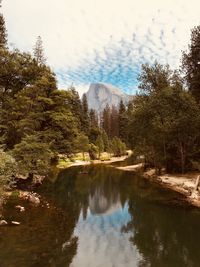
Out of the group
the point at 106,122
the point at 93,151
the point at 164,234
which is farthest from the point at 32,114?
the point at 106,122

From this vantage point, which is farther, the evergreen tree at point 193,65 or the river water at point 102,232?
the evergreen tree at point 193,65

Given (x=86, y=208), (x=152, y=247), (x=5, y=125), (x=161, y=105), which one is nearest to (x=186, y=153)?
(x=161, y=105)

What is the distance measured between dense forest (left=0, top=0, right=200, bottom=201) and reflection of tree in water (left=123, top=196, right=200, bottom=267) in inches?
455

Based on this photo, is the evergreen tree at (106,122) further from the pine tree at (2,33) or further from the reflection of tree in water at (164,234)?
the reflection of tree in water at (164,234)

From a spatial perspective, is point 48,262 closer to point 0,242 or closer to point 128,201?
point 0,242

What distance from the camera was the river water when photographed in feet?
51.3

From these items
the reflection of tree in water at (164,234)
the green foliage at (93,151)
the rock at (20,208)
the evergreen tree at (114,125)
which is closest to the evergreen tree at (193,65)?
the reflection of tree in water at (164,234)

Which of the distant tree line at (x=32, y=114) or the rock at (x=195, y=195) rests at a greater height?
the distant tree line at (x=32, y=114)

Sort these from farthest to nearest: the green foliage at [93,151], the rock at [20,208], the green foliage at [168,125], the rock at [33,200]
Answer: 1. the green foliage at [93,151]
2. the green foliage at [168,125]
3. the rock at [33,200]
4. the rock at [20,208]

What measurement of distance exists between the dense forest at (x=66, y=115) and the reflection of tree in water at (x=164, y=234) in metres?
11.6

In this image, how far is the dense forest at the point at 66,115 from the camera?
3475 centimetres

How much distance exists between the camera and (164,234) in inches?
819

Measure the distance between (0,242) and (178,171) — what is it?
35362 millimetres

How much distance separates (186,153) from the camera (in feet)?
148
